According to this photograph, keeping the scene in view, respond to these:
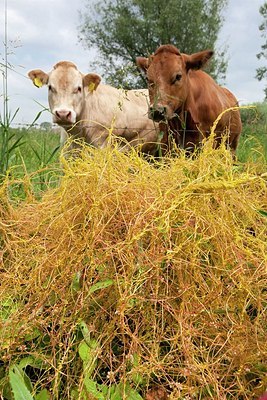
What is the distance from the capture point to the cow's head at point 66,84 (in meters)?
6.15

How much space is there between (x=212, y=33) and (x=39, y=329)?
3589 cm

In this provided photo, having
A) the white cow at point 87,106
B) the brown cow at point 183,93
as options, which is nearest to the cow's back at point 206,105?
the brown cow at point 183,93

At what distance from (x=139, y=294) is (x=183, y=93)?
3.82 metres

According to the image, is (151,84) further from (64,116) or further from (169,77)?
(64,116)

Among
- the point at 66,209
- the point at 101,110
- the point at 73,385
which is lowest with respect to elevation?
the point at 73,385

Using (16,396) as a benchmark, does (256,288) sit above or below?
above

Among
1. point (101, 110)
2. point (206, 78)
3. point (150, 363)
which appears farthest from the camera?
point (101, 110)

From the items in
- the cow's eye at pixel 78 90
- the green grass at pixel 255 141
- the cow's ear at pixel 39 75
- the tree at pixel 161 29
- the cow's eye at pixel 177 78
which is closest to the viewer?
the green grass at pixel 255 141

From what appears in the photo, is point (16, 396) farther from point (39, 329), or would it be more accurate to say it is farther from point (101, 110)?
point (101, 110)

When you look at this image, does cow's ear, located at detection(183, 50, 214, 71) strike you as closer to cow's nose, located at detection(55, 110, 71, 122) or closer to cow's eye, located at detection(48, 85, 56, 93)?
cow's nose, located at detection(55, 110, 71, 122)

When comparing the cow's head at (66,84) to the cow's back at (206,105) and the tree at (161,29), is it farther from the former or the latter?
the tree at (161,29)

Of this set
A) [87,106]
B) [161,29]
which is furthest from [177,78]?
[161,29]

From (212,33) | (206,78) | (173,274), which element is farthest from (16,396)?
(212,33)

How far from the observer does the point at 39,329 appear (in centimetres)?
164
